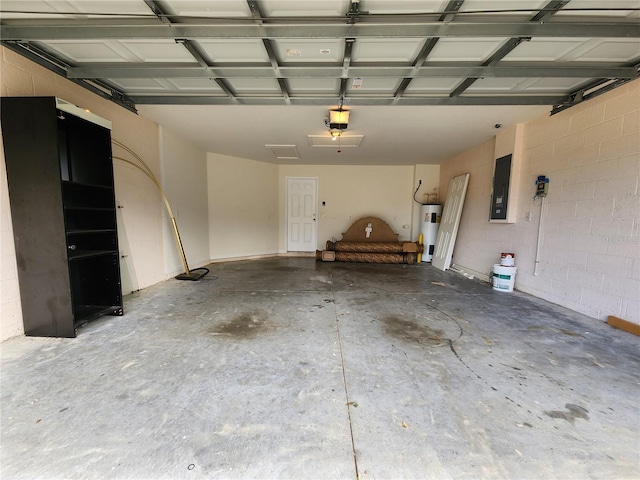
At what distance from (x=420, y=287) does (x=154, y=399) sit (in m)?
3.64

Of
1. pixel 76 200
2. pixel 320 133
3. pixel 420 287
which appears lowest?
pixel 420 287

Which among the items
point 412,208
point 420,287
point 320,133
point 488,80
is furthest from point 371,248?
point 488,80

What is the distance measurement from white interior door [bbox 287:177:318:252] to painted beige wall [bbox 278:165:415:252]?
0.47ft

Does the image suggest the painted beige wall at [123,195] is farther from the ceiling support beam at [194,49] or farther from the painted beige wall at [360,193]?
the painted beige wall at [360,193]

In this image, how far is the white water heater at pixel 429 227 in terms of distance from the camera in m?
6.15

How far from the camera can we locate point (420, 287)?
13.2ft

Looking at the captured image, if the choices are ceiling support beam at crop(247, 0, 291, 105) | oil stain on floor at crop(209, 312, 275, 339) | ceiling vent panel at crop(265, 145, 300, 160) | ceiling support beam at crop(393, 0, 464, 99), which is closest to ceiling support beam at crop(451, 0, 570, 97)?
ceiling support beam at crop(393, 0, 464, 99)

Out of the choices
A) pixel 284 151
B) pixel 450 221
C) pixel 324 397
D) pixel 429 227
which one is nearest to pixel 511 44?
pixel 324 397

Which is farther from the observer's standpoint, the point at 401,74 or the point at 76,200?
the point at 76,200

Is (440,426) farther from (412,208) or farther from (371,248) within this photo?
(412,208)

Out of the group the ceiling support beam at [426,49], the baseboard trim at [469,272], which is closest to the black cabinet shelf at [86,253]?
the ceiling support beam at [426,49]

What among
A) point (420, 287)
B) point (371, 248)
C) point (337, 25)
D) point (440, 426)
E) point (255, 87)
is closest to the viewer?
point (440, 426)

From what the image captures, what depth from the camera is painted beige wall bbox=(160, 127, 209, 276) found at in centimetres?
425

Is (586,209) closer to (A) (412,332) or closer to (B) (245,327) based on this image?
(A) (412,332)
